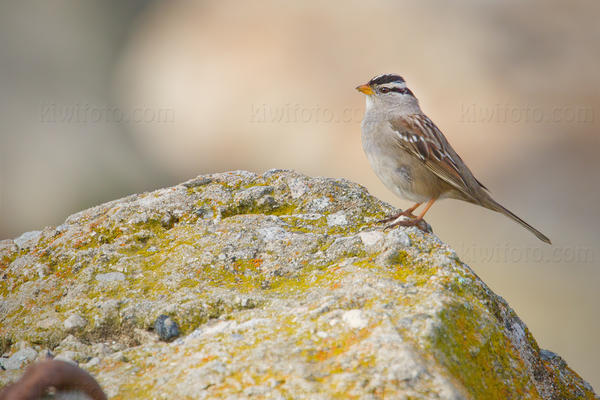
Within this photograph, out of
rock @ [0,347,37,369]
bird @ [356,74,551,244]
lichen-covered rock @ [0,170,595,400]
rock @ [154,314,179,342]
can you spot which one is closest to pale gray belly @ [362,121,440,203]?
bird @ [356,74,551,244]

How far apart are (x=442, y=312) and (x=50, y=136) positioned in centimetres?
1229

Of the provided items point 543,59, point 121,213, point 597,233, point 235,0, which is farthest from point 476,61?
point 121,213

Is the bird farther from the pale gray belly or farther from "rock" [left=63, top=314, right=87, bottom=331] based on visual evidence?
"rock" [left=63, top=314, right=87, bottom=331]

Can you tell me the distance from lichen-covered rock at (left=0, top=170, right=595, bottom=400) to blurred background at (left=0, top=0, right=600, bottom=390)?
7.96 m

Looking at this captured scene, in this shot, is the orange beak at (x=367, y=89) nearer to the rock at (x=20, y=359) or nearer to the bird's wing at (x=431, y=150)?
the bird's wing at (x=431, y=150)

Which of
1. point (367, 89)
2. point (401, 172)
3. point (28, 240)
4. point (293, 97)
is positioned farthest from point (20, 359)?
point (293, 97)

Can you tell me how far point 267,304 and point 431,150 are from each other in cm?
303

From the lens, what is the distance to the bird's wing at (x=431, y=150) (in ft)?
18.8

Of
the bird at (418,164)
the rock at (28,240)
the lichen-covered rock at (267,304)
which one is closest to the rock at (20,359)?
the lichen-covered rock at (267,304)

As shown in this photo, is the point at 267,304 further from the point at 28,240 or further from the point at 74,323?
the point at 28,240

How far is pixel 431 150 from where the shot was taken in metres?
5.82

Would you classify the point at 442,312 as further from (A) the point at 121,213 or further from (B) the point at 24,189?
(B) the point at 24,189

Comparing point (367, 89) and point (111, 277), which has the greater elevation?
point (367, 89)

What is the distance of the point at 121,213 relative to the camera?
447 centimetres
